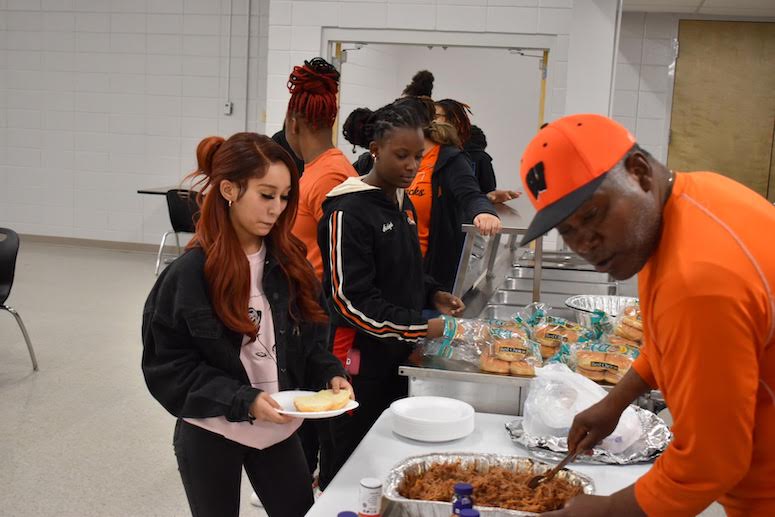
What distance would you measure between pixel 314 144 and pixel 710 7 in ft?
16.5

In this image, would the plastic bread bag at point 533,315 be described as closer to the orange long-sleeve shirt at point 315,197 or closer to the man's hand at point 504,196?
the orange long-sleeve shirt at point 315,197

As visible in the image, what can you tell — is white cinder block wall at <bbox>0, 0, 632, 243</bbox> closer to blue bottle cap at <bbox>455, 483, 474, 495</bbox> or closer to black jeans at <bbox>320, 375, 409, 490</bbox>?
black jeans at <bbox>320, 375, 409, 490</bbox>

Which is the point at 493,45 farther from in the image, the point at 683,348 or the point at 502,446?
the point at 683,348

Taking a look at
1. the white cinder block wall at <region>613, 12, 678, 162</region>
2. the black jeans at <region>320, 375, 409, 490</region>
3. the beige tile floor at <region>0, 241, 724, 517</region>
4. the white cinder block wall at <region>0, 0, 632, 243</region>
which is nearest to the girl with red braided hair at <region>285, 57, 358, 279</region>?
the black jeans at <region>320, 375, 409, 490</region>

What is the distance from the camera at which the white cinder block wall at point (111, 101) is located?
25.6ft

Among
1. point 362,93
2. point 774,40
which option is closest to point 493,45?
point 362,93

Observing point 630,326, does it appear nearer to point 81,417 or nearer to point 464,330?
point 464,330

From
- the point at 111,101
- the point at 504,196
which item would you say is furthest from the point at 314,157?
the point at 111,101

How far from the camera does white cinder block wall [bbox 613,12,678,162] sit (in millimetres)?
6727

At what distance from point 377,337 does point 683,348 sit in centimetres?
124

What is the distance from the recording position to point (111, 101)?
8133 millimetres

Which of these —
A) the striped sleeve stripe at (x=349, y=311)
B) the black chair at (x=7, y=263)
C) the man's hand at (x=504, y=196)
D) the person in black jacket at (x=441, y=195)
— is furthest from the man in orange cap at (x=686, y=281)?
the black chair at (x=7, y=263)

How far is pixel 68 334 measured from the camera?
16.8 feet

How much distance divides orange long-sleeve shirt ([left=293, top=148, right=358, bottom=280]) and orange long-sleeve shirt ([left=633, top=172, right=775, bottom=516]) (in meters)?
1.53
